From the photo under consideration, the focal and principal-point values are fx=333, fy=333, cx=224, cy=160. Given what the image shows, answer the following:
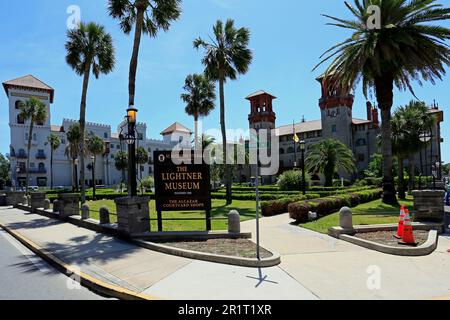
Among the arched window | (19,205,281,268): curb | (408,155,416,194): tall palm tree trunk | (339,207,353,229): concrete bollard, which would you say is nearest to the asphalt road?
(19,205,281,268): curb

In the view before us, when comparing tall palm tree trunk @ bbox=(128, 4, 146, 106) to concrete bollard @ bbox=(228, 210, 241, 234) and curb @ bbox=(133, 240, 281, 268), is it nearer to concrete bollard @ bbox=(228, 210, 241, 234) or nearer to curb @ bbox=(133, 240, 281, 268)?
concrete bollard @ bbox=(228, 210, 241, 234)

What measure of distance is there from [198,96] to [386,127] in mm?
21269

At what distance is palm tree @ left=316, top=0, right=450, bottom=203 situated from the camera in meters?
18.3

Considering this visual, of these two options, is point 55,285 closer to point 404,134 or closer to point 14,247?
point 14,247

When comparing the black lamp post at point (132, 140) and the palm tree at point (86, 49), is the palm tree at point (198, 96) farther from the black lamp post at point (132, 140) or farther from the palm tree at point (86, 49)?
the black lamp post at point (132, 140)

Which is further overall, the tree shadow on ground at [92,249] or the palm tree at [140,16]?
the palm tree at [140,16]

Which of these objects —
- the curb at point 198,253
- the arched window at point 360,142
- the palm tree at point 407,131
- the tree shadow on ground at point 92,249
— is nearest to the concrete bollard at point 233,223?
the curb at point 198,253

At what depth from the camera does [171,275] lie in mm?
6715

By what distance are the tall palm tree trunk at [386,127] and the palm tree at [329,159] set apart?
21541 mm

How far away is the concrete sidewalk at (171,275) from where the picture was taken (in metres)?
5.64

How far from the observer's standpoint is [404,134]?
1117 inches

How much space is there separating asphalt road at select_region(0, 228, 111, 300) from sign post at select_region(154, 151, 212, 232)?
4.08 m

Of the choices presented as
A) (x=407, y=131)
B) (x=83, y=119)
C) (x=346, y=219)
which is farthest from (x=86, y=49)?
(x=407, y=131)

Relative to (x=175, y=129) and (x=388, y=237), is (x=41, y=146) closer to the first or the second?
(x=175, y=129)
